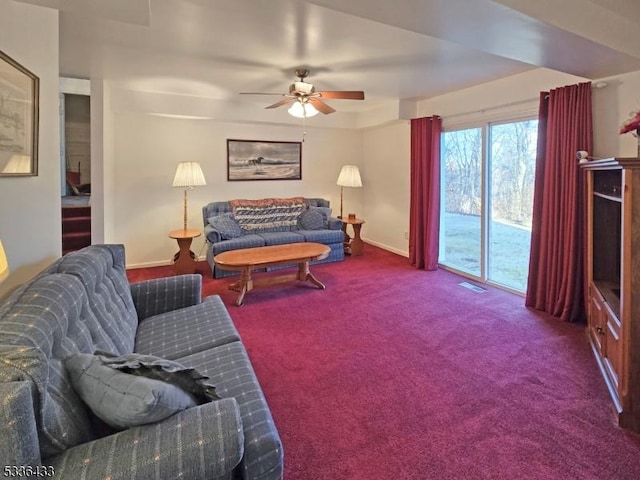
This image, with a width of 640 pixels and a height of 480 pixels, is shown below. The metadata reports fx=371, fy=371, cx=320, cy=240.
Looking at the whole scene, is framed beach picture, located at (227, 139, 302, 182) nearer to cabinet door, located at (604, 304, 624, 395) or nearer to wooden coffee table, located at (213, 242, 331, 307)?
wooden coffee table, located at (213, 242, 331, 307)

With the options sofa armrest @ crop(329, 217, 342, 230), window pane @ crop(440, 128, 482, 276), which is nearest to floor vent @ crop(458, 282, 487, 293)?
window pane @ crop(440, 128, 482, 276)

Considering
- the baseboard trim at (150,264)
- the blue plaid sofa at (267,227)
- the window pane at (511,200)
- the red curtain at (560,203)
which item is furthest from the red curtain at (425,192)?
the baseboard trim at (150,264)

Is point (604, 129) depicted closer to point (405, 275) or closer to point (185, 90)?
point (405, 275)

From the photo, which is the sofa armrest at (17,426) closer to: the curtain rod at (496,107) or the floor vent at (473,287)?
the floor vent at (473,287)

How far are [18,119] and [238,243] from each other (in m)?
3.18

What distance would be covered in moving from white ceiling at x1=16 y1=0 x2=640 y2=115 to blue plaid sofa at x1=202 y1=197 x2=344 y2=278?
1697 mm

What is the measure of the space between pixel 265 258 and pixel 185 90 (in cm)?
246

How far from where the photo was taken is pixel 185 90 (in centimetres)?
467

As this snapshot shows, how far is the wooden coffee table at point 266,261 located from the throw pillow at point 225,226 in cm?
81

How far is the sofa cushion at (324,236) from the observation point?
5367mm

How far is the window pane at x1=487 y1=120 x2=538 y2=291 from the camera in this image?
3.95 meters

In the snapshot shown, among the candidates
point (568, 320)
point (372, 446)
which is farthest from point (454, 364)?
point (568, 320)

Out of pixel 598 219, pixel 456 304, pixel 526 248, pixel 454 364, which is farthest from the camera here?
pixel 526 248

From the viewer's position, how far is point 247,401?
1.47 meters
